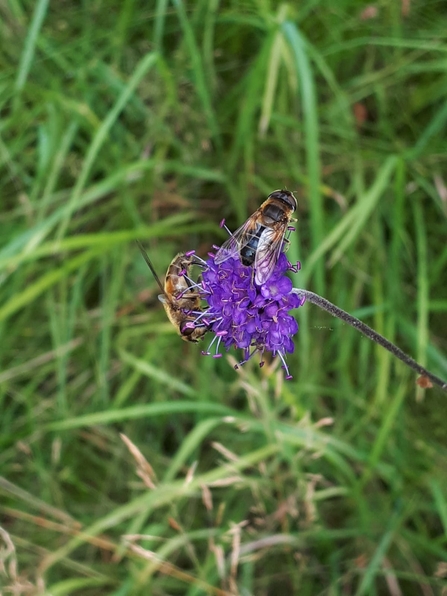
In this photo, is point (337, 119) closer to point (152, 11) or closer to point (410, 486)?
point (152, 11)

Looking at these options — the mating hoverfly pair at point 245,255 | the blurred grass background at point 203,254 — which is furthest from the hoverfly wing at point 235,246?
the blurred grass background at point 203,254

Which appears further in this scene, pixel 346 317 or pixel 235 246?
pixel 235 246

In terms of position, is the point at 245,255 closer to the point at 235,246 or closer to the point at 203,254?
the point at 235,246

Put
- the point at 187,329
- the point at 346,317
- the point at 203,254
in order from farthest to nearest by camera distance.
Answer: the point at 203,254
the point at 187,329
the point at 346,317

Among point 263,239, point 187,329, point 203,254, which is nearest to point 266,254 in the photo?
point 263,239

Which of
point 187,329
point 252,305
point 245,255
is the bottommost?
point 187,329

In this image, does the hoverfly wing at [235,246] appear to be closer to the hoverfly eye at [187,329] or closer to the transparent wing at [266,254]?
the transparent wing at [266,254]

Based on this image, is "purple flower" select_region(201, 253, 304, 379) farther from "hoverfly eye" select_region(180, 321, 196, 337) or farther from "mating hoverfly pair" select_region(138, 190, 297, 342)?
"hoverfly eye" select_region(180, 321, 196, 337)

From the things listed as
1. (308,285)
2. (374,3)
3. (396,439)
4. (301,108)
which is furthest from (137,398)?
(374,3)
